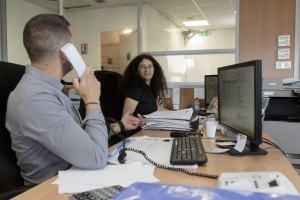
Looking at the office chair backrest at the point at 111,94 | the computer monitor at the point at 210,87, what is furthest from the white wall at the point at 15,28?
the computer monitor at the point at 210,87

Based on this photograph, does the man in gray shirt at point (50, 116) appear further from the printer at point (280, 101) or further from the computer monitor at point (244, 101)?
the printer at point (280, 101)

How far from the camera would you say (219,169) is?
0.99 meters

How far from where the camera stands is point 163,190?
1.72ft

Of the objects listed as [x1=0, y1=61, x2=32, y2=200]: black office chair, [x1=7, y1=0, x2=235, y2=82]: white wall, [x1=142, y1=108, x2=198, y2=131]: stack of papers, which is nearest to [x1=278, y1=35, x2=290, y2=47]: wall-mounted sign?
[x1=7, y1=0, x2=235, y2=82]: white wall

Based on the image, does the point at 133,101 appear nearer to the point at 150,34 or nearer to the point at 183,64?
the point at 183,64

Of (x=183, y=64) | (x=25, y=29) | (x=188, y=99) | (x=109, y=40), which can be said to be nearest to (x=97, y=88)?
(x=25, y=29)

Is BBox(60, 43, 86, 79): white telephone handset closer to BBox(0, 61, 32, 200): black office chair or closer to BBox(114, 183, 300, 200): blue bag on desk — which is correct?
BBox(0, 61, 32, 200): black office chair

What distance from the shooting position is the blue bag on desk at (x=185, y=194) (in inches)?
19.1

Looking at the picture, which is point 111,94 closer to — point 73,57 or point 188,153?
point 73,57

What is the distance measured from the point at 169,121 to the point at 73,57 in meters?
0.83

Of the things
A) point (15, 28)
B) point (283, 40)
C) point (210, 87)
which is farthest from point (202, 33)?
point (15, 28)

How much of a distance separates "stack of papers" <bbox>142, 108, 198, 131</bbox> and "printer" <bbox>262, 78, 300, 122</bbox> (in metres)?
0.95

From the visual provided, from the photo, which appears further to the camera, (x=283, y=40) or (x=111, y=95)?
(x=283, y=40)

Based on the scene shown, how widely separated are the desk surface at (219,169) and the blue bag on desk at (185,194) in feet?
1.02
